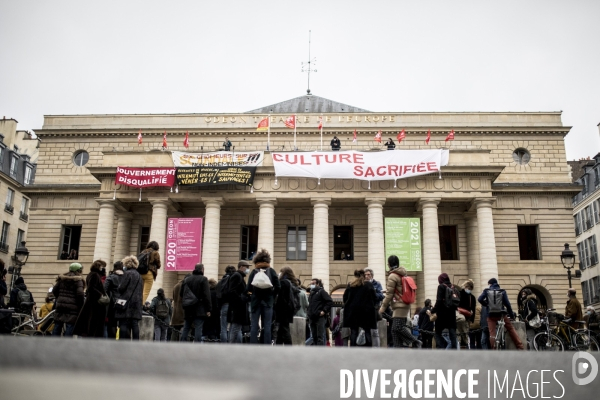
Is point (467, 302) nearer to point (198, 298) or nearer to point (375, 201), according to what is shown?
point (198, 298)

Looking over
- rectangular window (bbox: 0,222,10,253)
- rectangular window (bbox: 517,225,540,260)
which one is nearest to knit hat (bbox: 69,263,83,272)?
rectangular window (bbox: 517,225,540,260)

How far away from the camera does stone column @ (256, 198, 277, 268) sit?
94.0 feet

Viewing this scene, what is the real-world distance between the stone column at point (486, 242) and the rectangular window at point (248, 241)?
42.2 feet

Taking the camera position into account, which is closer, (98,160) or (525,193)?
(525,193)

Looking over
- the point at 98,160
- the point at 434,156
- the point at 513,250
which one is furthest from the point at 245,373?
the point at 98,160

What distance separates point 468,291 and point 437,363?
40.1ft

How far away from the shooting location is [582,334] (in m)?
14.2

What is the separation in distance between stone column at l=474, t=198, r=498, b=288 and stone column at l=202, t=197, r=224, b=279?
14093 mm

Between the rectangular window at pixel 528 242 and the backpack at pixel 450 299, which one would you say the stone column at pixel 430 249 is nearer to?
the rectangular window at pixel 528 242

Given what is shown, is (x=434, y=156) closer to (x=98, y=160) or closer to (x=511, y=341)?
(x=511, y=341)

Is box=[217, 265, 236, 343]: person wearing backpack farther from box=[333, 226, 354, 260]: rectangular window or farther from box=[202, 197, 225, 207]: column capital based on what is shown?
box=[333, 226, 354, 260]: rectangular window

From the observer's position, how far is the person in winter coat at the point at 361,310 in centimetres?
1097

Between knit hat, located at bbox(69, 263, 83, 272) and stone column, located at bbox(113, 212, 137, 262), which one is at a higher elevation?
stone column, located at bbox(113, 212, 137, 262)

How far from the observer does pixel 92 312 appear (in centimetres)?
1057
